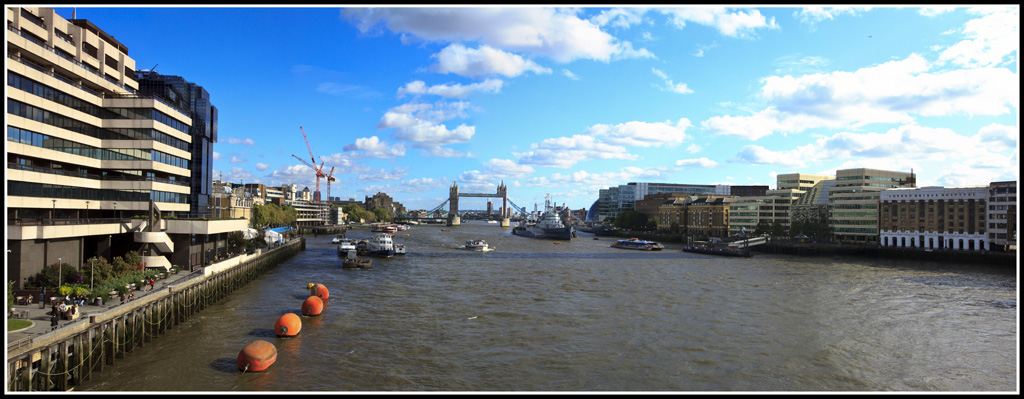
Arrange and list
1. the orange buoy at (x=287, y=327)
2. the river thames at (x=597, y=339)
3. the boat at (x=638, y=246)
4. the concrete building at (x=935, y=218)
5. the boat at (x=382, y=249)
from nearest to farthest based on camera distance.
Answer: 1. the river thames at (x=597, y=339)
2. the orange buoy at (x=287, y=327)
3. the boat at (x=382, y=249)
4. the concrete building at (x=935, y=218)
5. the boat at (x=638, y=246)

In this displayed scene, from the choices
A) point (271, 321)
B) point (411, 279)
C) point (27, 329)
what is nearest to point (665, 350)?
point (271, 321)

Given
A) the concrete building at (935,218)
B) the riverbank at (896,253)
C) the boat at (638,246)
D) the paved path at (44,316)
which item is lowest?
the boat at (638,246)

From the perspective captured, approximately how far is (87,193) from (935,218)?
398 ft

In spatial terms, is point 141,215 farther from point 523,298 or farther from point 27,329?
point 523,298

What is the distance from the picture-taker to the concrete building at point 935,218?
92375mm

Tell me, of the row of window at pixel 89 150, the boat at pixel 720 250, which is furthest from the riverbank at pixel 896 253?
the row of window at pixel 89 150

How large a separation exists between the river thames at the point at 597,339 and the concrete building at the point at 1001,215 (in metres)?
41.9

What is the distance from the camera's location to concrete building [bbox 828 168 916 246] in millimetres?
114438

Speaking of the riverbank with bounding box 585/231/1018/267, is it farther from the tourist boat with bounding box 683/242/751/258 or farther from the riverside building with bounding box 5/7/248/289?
the riverside building with bounding box 5/7/248/289

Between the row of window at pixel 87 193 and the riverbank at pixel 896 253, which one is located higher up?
the row of window at pixel 87 193

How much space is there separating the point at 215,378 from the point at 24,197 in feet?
71.2

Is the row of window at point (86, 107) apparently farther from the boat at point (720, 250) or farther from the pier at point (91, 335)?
the boat at point (720, 250)

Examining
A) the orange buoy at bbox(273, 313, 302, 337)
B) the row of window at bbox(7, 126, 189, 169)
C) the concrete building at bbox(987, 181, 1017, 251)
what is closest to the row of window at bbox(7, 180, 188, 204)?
the row of window at bbox(7, 126, 189, 169)

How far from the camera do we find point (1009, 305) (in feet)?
141
